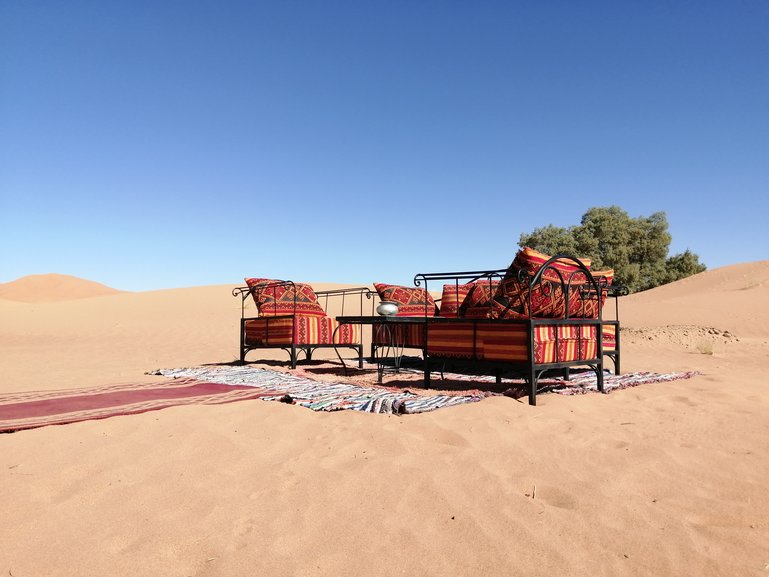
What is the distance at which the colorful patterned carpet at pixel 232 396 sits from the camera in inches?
158

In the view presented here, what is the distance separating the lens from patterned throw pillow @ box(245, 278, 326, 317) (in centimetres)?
874

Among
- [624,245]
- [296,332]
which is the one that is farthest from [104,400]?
[624,245]

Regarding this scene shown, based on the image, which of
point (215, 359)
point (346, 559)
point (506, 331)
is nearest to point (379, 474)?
point (346, 559)

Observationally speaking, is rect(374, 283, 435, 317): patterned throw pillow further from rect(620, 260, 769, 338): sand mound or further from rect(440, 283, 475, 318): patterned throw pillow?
rect(620, 260, 769, 338): sand mound

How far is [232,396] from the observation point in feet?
15.8

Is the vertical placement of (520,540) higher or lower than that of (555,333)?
lower

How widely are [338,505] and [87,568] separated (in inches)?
38.0

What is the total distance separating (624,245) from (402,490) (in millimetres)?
37025

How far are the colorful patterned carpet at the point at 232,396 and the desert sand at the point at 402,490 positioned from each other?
256 millimetres

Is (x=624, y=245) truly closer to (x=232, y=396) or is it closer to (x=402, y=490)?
(x=232, y=396)

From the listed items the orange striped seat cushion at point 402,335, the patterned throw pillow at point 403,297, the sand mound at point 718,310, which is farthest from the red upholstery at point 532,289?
the sand mound at point 718,310

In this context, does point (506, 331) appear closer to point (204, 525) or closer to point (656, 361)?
point (204, 525)

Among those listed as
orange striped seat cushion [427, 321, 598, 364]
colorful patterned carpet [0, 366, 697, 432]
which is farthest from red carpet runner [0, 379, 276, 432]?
orange striped seat cushion [427, 321, 598, 364]

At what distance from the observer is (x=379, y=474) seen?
2646 mm
